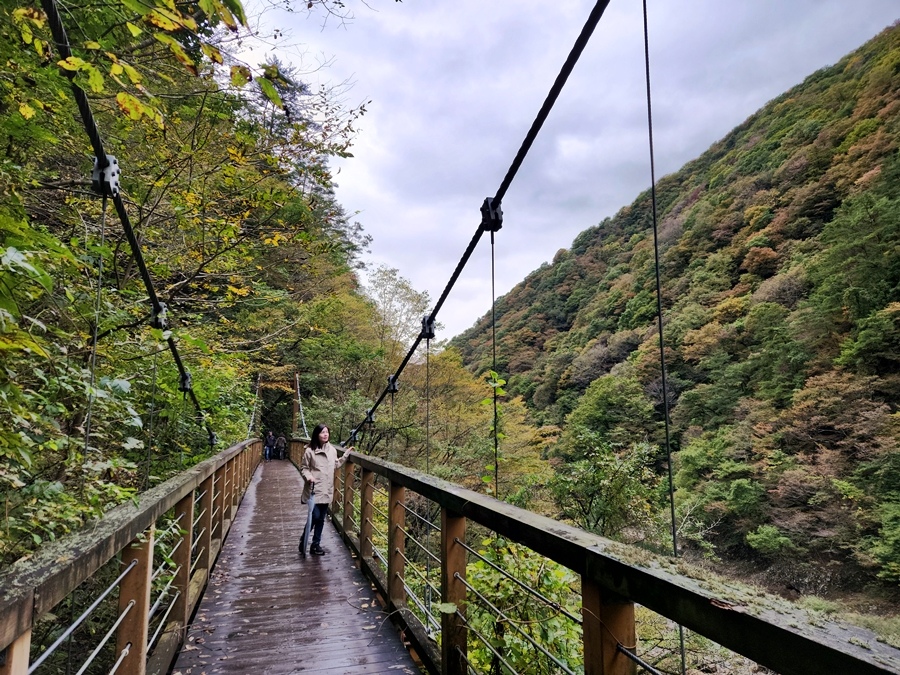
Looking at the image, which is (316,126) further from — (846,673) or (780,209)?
(780,209)

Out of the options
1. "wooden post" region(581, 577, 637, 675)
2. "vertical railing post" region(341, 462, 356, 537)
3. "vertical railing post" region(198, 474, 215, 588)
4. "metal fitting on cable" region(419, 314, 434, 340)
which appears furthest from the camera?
"vertical railing post" region(341, 462, 356, 537)

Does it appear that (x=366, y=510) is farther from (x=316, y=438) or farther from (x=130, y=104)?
(x=130, y=104)

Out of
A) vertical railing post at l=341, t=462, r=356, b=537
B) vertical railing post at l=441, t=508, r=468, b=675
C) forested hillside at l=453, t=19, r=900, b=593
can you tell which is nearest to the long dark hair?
vertical railing post at l=341, t=462, r=356, b=537

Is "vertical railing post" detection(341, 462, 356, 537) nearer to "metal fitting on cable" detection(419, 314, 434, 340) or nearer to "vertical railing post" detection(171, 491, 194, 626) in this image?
"metal fitting on cable" detection(419, 314, 434, 340)

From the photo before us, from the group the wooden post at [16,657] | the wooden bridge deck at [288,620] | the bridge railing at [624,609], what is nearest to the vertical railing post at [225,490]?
the wooden bridge deck at [288,620]

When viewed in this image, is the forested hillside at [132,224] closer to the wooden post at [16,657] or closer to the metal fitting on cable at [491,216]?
the wooden post at [16,657]

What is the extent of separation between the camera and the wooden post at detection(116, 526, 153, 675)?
150 centimetres

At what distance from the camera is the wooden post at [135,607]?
150 centimetres

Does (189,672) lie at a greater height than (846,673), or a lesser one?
lesser

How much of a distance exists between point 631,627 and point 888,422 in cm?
1441

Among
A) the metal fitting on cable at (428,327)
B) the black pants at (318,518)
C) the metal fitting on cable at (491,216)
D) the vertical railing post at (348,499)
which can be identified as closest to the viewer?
the metal fitting on cable at (491,216)

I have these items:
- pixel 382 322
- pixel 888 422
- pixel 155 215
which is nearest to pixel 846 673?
pixel 155 215

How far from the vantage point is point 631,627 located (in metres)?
0.97

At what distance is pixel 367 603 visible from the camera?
2.90 m
